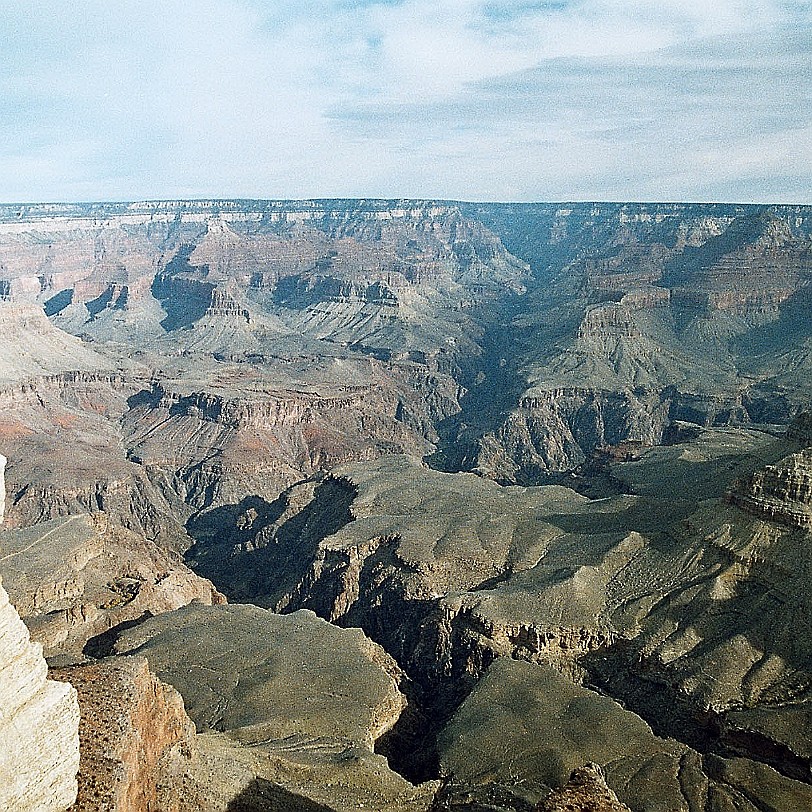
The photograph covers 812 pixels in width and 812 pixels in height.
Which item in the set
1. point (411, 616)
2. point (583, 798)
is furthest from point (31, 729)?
point (411, 616)

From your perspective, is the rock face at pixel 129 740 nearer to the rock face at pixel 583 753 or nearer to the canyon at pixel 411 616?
the canyon at pixel 411 616

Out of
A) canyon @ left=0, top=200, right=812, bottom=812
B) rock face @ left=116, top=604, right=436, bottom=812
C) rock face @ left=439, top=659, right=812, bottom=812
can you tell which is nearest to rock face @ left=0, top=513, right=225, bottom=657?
canyon @ left=0, top=200, right=812, bottom=812

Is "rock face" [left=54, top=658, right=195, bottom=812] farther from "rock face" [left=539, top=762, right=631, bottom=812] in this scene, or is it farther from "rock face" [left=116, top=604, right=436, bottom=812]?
"rock face" [left=539, top=762, right=631, bottom=812]

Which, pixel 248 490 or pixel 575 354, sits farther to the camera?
pixel 575 354

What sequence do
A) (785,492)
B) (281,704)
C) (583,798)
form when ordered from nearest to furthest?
(583,798)
(281,704)
(785,492)

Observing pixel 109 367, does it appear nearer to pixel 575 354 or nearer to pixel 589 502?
pixel 575 354

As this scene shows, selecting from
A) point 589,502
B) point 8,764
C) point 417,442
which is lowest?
point 417,442

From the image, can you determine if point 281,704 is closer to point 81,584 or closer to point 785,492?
point 81,584

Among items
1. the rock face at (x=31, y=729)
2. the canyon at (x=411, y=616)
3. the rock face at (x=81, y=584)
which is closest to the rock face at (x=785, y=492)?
the canyon at (x=411, y=616)

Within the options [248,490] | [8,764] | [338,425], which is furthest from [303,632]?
[338,425]
